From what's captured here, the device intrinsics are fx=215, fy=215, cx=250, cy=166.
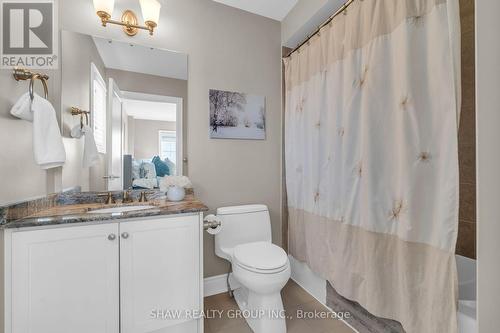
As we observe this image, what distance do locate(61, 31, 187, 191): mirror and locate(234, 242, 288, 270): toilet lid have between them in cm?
83

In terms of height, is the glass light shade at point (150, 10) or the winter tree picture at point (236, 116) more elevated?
the glass light shade at point (150, 10)

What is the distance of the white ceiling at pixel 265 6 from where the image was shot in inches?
75.5

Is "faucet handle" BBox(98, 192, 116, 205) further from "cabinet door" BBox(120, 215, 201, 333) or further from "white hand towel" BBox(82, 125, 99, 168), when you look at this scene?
"cabinet door" BBox(120, 215, 201, 333)

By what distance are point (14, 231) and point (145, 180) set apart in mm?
807

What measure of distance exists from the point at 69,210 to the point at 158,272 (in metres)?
0.63

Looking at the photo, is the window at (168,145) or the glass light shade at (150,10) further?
the window at (168,145)

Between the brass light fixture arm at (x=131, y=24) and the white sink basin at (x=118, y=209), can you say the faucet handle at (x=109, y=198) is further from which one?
the brass light fixture arm at (x=131, y=24)

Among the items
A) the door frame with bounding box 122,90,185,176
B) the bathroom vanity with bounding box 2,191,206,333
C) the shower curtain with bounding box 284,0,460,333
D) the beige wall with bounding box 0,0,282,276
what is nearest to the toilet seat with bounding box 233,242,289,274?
the bathroom vanity with bounding box 2,191,206,333

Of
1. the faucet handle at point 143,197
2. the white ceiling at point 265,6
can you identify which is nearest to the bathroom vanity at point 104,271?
the faucet handle at point 143,197

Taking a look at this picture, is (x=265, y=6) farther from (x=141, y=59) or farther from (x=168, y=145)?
(x=168, y=145)

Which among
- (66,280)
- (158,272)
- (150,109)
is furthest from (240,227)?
(150,109)

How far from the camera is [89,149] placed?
1.54 m

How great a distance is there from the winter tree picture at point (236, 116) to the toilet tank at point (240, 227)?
2.21ft

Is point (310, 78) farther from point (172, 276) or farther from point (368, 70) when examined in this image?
point (172, 276)
